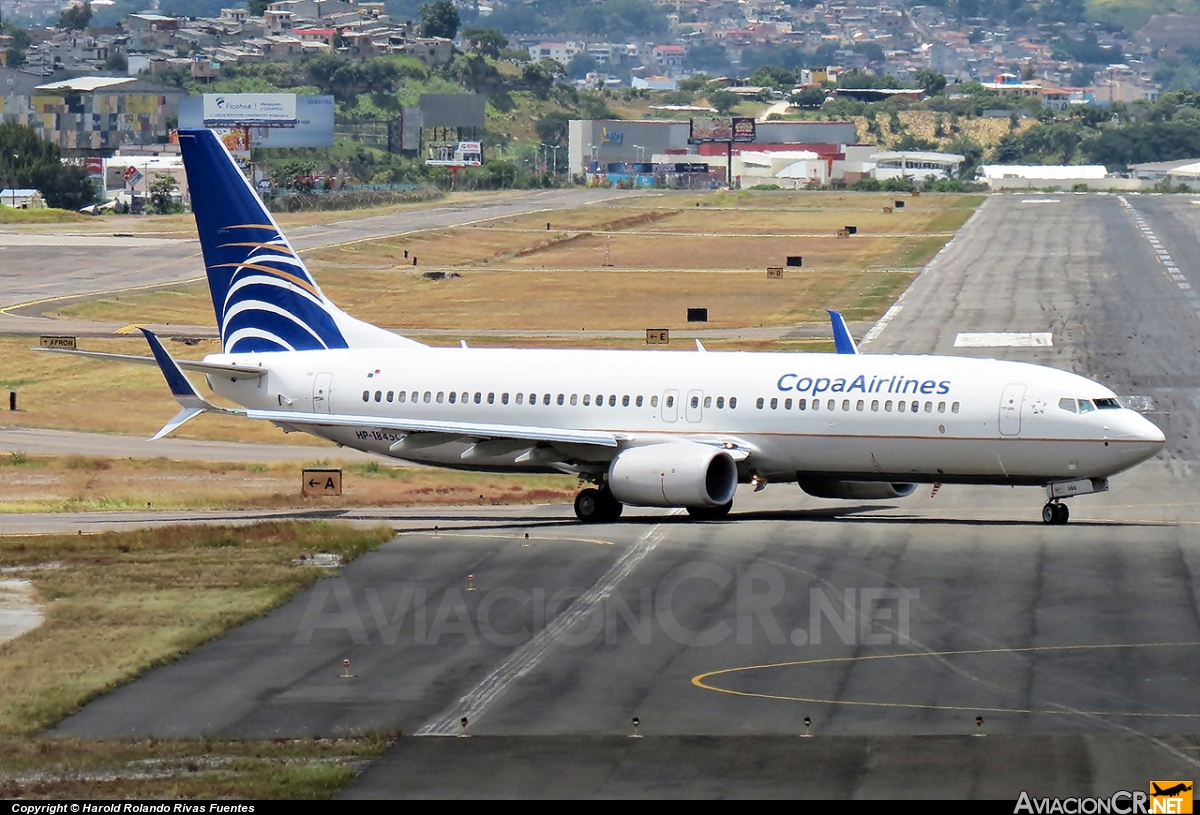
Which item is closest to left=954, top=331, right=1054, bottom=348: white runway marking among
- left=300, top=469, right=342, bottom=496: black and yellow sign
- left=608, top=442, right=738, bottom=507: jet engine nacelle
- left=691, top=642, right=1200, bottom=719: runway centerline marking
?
left=300, top=469, right=342, bottom=496: black and yellow sign

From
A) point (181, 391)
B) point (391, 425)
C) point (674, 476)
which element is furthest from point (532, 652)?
point (181, 391)

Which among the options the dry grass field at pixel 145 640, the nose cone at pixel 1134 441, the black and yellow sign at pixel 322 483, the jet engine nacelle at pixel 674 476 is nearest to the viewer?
the dry grass field at pixel 145 640

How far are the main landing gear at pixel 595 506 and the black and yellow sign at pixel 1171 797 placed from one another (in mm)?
30433

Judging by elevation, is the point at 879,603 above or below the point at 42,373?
above

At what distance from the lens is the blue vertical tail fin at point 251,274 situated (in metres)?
62.1

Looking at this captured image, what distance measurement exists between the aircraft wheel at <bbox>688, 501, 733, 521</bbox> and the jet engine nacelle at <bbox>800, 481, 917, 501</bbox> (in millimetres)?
2578

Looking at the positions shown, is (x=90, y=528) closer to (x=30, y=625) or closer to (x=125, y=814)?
(x=30, y=625)

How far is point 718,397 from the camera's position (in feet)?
183

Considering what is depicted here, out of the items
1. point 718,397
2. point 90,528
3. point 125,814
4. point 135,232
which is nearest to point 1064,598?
point 718,397

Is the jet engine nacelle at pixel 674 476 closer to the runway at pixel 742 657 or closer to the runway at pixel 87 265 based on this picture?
the runway at pixel 742 657

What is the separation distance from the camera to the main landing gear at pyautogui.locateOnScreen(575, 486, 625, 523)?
2218 inches

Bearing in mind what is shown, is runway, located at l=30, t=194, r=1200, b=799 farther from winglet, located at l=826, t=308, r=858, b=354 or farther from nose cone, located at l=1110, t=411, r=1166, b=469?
winglet, located at l=826, t=308, r=858, b=354

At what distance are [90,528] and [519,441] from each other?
12.7 m

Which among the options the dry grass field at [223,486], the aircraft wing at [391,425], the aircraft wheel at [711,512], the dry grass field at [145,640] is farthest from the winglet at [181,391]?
the aircraft wheel at [711,512]
